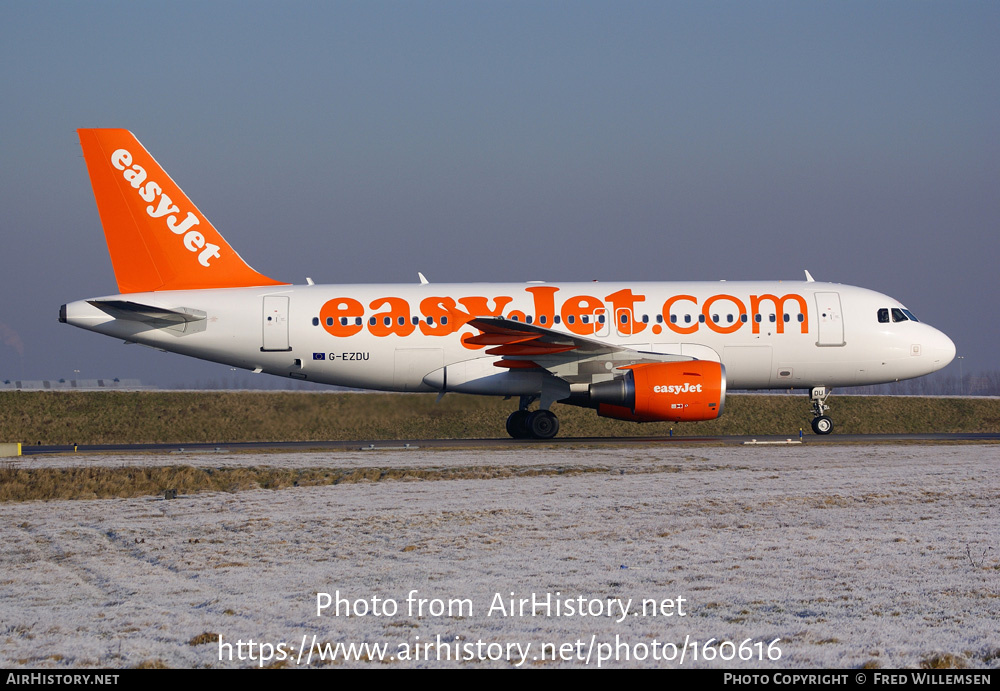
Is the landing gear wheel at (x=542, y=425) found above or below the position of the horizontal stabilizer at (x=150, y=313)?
below

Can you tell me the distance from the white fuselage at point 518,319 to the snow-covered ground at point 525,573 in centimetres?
963

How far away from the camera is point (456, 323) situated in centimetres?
2597

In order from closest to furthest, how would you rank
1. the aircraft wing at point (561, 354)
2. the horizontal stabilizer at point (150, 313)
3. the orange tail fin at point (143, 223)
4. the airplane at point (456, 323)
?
the aircraft wing at point (561, 354)
the horizontal stabilizer at point (150, 313)
the airplane at point (456, 323)
the orange tail fin at point (143, 223)

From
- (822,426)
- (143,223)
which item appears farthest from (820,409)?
(143,223)

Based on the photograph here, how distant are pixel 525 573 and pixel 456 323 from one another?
56.8 feet

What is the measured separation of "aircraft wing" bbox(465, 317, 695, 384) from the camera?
2416 cm

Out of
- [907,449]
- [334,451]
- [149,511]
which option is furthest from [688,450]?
[149,511]

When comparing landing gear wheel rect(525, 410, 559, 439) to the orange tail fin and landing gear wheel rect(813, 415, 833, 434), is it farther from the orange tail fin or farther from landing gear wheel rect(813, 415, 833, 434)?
the orange tail fin

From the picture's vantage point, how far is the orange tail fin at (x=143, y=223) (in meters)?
26.8

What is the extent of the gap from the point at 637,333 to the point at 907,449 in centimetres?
729

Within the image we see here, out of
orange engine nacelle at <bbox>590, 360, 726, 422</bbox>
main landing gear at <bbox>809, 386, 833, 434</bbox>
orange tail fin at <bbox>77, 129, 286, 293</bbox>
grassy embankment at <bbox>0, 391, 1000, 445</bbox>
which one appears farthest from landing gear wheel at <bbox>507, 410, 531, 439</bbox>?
orange tail fin at <bbox>77, 129, 286, 293</bbox>

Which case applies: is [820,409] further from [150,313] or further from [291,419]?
[150,313]

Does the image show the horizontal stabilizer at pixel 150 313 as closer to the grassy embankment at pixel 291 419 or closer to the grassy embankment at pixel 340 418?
the grassy embankment at pixel 340 418

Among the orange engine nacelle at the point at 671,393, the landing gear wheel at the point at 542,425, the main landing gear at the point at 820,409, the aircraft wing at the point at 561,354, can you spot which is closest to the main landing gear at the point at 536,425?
the landing gear wheel at the point at 542,425
